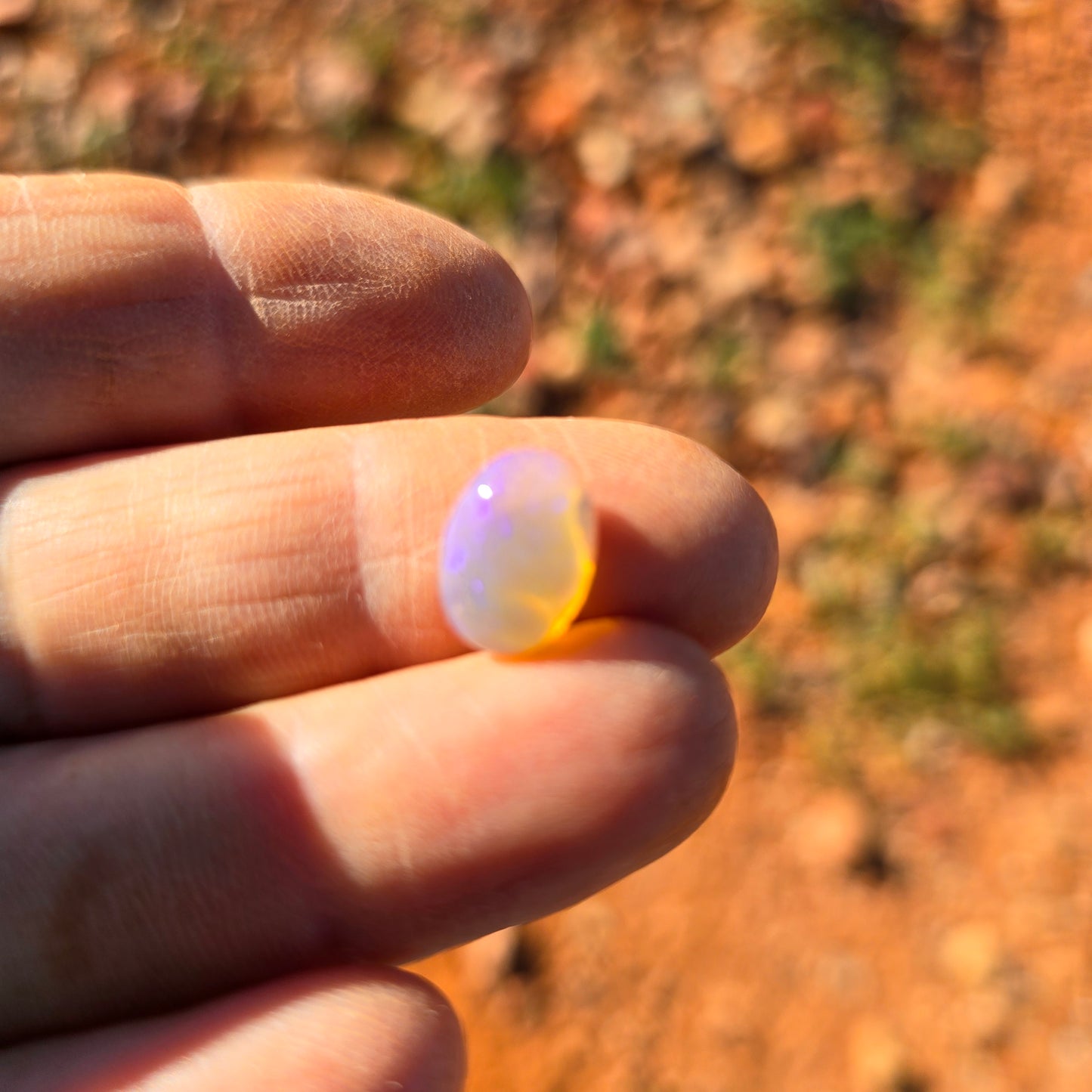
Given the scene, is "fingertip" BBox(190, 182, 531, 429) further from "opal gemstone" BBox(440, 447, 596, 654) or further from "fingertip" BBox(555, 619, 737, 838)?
"fingertip" BBox(555, 619, 737, 838)

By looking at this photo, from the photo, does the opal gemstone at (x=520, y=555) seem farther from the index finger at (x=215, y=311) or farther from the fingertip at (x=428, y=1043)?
the fingertip at (x=428, y=1043)

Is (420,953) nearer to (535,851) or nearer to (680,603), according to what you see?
(535,851)

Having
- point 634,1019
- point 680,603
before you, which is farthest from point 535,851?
point 634,1019

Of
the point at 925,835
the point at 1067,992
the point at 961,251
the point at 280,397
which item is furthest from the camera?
the point at 961,251

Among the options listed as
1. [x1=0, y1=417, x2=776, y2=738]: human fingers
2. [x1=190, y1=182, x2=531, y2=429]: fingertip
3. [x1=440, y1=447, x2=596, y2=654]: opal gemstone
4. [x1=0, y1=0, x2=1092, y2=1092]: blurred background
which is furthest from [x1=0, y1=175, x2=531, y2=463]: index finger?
[x1=0, y1=0, x2=1092, y2=1092]: blurred background

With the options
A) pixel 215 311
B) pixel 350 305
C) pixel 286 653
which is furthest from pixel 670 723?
pixel 215 311

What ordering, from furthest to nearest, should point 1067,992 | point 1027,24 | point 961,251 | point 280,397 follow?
1. point 1027,24
2. point 961,251
3. point 1067,992
4. point 280,397
